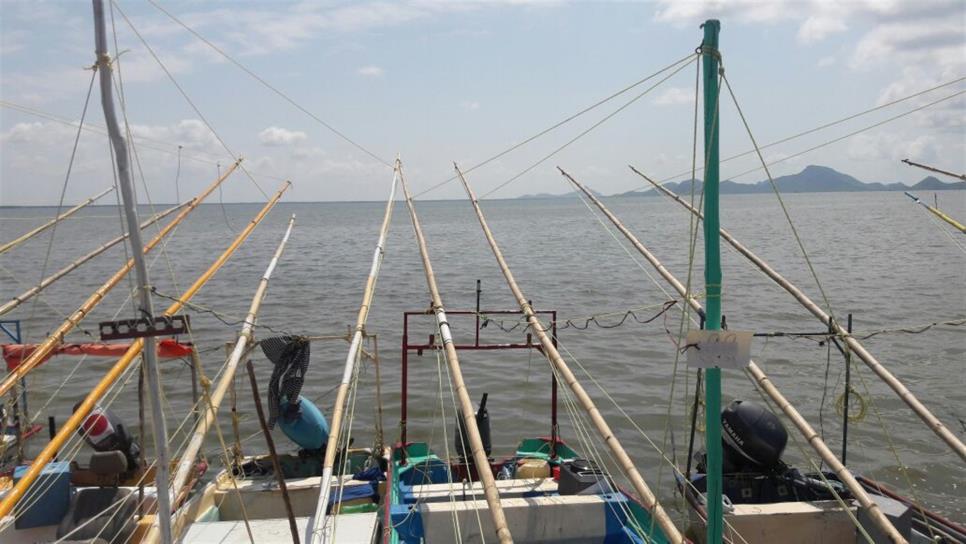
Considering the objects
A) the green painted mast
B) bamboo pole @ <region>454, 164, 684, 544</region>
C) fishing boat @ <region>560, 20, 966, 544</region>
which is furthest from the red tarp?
the green painted mast

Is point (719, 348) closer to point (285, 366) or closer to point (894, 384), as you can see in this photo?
point (894, 384)

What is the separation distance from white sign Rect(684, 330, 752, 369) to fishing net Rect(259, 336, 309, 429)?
5702 millimetres

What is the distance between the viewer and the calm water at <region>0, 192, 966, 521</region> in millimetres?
16578

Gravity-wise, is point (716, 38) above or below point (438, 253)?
above

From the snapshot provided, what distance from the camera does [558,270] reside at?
41.4 m

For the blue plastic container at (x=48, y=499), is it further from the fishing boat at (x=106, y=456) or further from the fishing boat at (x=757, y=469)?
the fishing boat at (x=757, y=469)

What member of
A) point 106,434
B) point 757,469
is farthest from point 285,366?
point 757,469

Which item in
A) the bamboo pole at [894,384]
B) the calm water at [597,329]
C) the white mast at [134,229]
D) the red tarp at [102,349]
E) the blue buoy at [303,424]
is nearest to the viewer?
the white mast at [134,229]

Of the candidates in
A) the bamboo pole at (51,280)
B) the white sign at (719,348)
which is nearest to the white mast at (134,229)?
the bamboo pole at (51,280)

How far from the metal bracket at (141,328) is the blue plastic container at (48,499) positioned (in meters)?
5.67

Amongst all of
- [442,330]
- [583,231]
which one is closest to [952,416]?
[442,330]

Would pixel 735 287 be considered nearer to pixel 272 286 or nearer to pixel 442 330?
pixel 272 286

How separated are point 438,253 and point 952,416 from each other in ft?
130

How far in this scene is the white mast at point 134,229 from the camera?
4977mm
